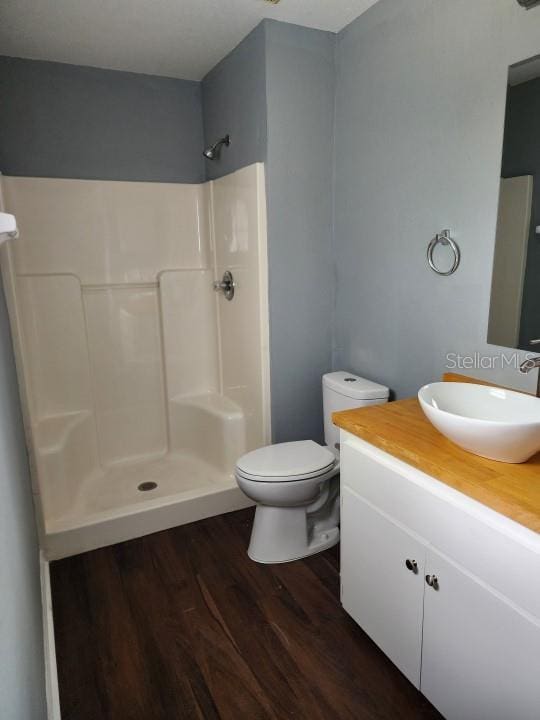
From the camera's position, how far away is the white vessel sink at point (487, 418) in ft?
3.73

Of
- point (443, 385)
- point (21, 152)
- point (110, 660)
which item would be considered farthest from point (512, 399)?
point (21, 152)

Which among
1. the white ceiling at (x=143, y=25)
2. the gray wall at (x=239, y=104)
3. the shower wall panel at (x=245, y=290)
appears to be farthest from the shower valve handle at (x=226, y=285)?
the white ceiling at (x=143, y=25)

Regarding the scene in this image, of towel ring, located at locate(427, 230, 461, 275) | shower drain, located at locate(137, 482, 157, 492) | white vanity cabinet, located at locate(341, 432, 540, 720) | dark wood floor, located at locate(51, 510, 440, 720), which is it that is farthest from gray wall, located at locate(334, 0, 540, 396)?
shower drain, located at locate(137, 482, 157, 492)

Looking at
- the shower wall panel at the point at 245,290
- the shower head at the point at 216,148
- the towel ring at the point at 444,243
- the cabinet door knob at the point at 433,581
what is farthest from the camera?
the shower head at the point at 216,148

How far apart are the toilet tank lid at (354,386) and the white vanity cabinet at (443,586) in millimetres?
535

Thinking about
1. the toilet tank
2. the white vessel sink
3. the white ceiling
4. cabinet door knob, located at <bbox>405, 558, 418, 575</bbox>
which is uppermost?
the white ceiling

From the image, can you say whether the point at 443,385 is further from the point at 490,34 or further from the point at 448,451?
the point at 490,34

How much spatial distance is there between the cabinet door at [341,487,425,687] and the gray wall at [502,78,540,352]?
0.76m

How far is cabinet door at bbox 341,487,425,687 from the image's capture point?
4.53 feet

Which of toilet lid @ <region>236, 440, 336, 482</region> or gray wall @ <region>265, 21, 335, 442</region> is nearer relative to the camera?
toilet lid @ <region>236, 440, 336, 482</region>

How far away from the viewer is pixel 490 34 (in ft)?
5.07

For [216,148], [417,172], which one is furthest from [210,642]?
[216,148]

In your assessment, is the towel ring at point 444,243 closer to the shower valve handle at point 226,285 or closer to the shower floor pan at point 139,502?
the shower valve handle at point 226,285

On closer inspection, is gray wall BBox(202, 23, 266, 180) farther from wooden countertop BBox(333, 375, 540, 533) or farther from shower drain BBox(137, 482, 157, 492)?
shower drain BBox(137, 482, 157, 492)
